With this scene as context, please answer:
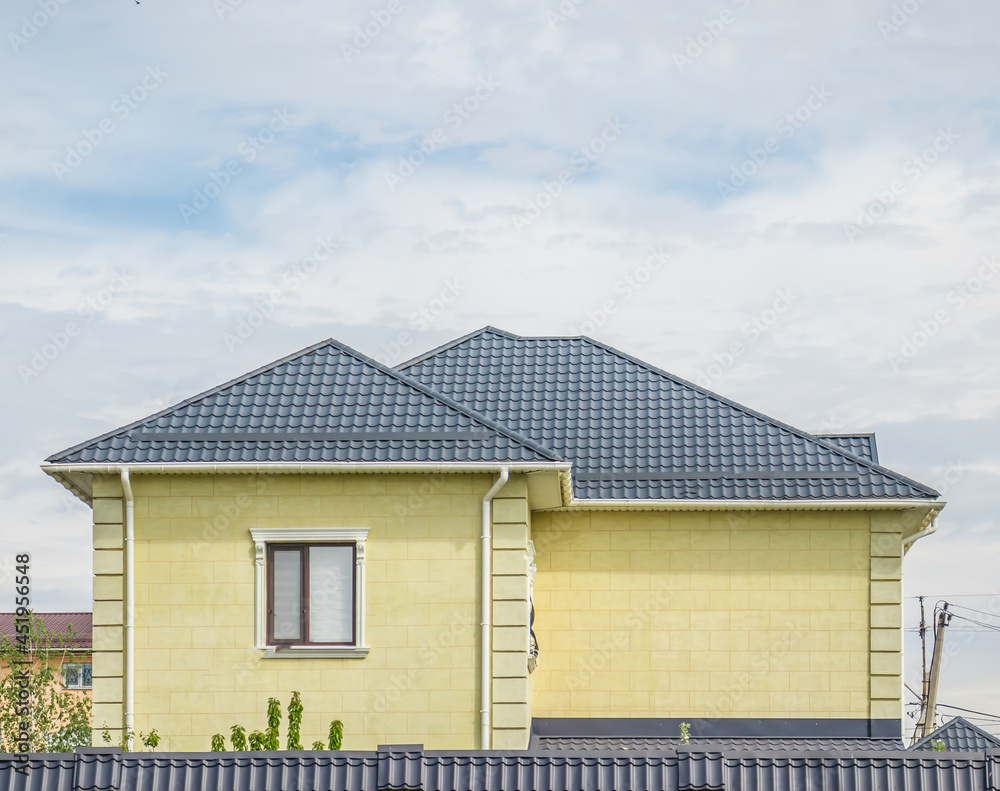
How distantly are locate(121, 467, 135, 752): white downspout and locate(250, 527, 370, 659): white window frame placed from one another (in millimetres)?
1373

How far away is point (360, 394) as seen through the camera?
14.6 metres

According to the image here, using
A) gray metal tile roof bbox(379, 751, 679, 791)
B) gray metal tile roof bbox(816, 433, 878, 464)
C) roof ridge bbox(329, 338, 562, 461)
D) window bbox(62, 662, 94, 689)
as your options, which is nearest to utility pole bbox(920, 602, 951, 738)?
gray metal tile roof bbox(816, 433, 878, 464)

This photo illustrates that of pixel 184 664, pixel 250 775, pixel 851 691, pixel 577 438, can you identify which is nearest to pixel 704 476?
pixel 577 438

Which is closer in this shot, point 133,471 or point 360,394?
point 133,471

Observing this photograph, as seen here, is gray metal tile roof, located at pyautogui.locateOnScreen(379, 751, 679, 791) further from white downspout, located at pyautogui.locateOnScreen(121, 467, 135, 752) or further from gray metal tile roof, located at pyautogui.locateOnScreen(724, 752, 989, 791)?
white downspout, located at pyautogui.locateOnScreen(121, 467, 135, 752)

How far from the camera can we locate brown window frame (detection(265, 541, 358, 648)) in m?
13.6

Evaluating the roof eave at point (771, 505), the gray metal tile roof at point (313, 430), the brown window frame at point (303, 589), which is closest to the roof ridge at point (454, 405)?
the gray metal tile roof at point (313, 430)

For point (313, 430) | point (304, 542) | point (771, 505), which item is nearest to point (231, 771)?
point (304, 542)

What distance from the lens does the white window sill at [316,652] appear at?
13.5 meters

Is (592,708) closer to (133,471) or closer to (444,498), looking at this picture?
(444,498)

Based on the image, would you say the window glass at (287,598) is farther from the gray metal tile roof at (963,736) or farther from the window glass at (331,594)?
the gray metal tile roof at (963,736)

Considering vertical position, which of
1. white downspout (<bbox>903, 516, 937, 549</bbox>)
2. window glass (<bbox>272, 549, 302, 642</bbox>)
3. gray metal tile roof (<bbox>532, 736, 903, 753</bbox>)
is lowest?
gray metal tile roof (<bbox>532, 736, 903, 753</bbox>)

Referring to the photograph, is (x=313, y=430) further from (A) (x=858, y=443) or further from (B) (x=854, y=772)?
(A) (x=858, y=443)

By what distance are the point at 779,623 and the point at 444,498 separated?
5315mm
